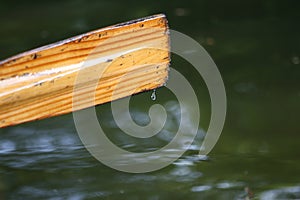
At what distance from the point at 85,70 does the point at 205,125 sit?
3.87 feet

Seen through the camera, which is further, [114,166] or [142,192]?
[114,166]

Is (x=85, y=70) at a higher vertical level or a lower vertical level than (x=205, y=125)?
higher

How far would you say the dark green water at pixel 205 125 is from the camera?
2.15m

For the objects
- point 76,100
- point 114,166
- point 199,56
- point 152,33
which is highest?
point 199,56

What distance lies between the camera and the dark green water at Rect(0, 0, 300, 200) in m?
2.15

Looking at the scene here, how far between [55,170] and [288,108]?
3.69 ft

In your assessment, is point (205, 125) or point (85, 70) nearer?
point (85, 70)

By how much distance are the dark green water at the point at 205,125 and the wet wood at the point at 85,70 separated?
55cm

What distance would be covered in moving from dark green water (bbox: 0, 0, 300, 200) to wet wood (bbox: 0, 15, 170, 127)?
21.8 inches

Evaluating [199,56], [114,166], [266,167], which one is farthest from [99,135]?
[199,56]

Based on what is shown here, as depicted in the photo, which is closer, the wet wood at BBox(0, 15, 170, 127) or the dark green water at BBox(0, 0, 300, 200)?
the wet wood at BBox(0, 15, 170, 127)

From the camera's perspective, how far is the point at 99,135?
8.77 ft

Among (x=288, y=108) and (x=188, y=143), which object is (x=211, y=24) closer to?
(x=288, y=108)

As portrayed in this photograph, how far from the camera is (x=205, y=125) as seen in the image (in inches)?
106
